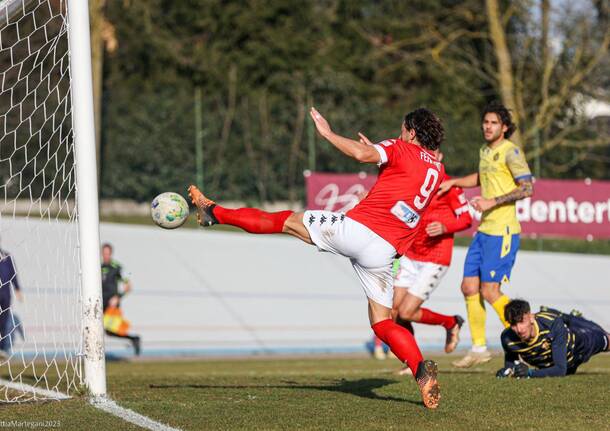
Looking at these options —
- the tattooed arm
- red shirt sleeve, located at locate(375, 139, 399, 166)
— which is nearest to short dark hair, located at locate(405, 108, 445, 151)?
red shirt sleeve, located at locate(375, 139, 399, 166)

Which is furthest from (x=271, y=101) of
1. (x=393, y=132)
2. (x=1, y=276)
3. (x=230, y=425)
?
(x=230, y=425)

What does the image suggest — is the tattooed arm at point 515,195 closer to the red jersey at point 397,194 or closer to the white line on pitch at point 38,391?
the red jersey at point 397,194

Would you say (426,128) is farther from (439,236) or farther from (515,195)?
(439,236)

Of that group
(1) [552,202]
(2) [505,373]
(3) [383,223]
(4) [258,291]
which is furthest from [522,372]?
(1) [552,202]

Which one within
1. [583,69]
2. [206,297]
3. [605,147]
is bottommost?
[206,297]

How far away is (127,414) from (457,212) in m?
4.48

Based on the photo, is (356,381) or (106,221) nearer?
(356,381)

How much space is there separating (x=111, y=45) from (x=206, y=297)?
983 centimetres

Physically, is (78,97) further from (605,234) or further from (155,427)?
(605,234)

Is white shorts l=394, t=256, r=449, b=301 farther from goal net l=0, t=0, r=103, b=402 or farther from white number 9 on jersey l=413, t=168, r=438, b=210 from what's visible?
goal net l=0, t=0, r=103, b=402

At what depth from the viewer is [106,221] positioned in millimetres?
24422

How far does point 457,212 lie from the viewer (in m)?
10.7

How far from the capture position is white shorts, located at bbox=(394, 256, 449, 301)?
10594 mm

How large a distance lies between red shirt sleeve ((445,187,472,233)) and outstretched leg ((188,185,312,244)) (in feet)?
9.58
